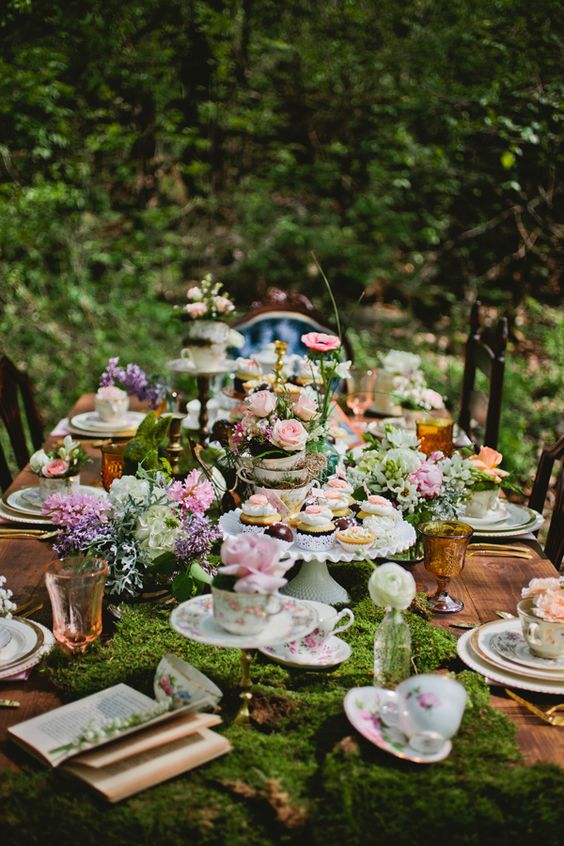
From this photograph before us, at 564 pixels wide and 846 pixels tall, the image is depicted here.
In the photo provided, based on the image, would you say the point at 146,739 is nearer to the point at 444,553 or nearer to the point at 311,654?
the point at 311,654

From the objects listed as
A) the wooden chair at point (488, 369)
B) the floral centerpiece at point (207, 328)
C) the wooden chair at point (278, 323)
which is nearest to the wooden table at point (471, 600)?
the floral centerpiece at point (207, 328)

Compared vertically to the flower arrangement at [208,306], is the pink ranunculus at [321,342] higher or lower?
higher

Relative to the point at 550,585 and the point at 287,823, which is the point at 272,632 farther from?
the point at 550,585

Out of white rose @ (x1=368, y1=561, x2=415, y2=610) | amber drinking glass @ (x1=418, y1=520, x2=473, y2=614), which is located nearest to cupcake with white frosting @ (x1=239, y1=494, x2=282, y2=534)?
amber drinking glass @ (x1=418, y1=520, x2=473, y2=614)

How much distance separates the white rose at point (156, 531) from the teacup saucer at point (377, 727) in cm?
62

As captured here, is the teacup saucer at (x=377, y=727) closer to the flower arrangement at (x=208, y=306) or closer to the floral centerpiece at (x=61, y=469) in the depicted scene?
the floral centerpiece at (x=61, y=469)

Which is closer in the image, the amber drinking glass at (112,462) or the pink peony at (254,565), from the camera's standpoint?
the pink peony at (254,565)

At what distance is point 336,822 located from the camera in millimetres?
1313

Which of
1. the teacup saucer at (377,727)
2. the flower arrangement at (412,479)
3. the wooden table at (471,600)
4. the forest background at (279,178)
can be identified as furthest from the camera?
the forest background at (279,178)

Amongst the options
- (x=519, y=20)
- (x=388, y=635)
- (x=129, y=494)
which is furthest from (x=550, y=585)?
(x=519, y=20)

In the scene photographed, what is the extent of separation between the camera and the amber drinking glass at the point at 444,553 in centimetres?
198

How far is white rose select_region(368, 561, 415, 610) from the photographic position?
1.62m

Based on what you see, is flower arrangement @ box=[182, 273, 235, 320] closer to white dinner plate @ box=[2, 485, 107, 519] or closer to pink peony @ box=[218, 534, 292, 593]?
white dinner plate @ box=[2, 485, 107, 519]

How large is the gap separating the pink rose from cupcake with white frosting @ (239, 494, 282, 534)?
0.80 ft
